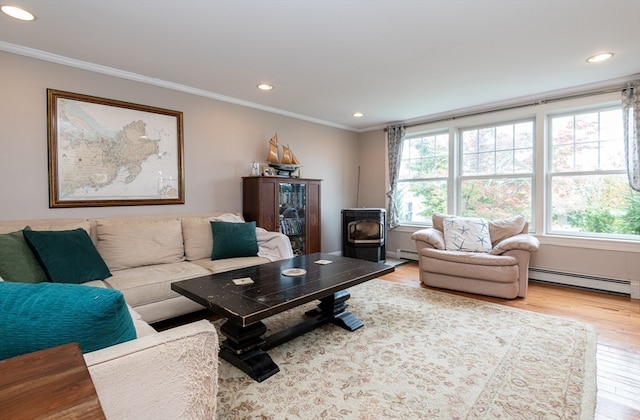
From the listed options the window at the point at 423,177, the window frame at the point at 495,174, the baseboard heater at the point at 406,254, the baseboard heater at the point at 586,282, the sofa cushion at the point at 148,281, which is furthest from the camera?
the baseboard heater at the point at 406,254

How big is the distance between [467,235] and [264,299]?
2953 mm

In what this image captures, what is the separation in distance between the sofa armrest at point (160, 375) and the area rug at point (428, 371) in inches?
31.4

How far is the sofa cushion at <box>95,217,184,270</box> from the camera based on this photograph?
281 cm

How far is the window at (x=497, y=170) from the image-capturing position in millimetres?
4254

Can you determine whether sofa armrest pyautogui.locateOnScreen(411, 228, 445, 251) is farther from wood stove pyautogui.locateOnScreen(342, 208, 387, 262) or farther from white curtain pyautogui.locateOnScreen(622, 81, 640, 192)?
white curtain pyautogui.locateOnScreen(622, 81, 640, 192)

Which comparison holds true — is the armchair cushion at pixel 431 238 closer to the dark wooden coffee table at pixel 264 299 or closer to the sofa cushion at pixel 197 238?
the dark wooden coffee table at pixel 264 299

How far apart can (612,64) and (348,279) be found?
3347 mm

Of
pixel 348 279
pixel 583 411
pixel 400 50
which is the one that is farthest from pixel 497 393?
pixel 400 50

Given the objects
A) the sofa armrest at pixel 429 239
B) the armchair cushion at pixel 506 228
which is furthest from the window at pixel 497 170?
the sofa armrest at pixel 429 239

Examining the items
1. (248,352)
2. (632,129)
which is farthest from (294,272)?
(632,129)

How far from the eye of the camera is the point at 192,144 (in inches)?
147

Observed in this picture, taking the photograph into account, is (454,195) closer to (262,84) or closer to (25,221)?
(262,84)

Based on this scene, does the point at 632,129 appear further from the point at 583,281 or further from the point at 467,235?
the point at 467,235

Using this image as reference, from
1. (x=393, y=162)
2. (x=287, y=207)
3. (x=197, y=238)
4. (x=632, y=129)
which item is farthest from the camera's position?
(x=393, y=162)
